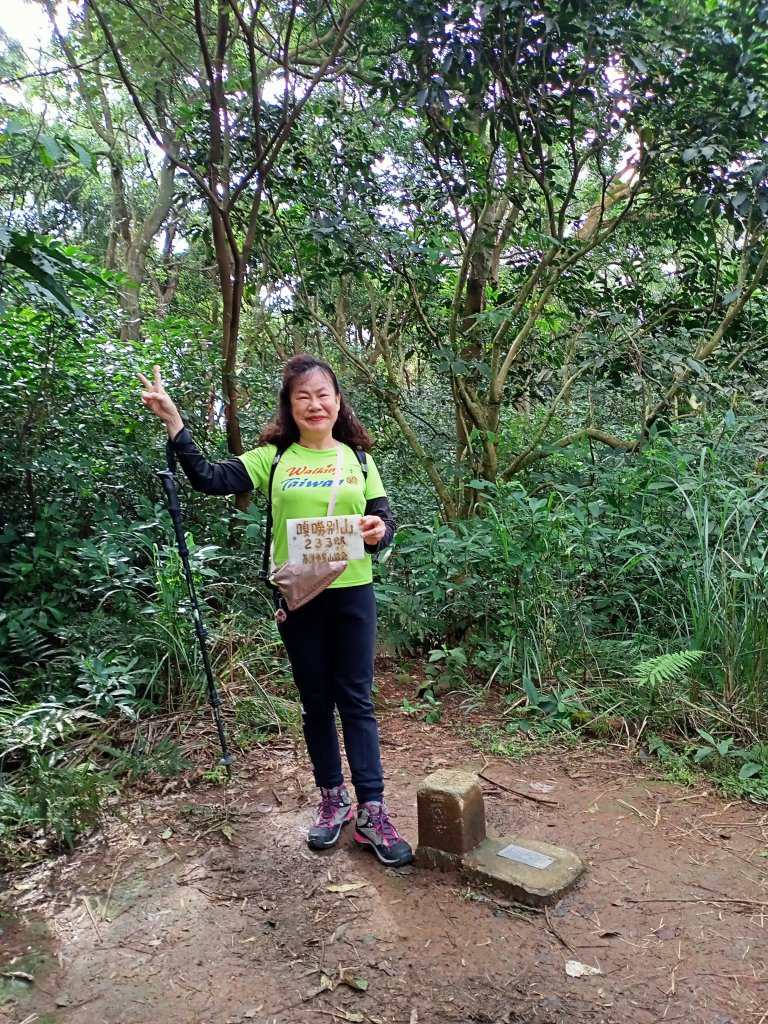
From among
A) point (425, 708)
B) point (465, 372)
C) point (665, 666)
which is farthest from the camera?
point (465, 372)

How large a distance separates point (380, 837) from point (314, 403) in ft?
5.24

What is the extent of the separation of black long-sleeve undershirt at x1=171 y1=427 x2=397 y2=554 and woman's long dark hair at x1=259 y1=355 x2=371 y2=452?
173 millimetres

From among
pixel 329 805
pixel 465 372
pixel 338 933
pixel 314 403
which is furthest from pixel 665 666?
pixel 465 372

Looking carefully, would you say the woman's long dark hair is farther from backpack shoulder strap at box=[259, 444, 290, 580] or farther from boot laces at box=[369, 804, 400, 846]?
boot laces at box=[369, 804, 400, 846]

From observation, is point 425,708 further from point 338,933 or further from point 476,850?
point 338,933

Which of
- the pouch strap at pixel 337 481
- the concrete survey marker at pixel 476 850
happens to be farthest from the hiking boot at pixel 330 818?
the pouch strap at pixel 337 481

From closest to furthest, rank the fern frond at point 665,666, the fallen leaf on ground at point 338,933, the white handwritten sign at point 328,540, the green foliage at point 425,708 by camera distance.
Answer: the fallen leaf on ground at point 338,933, the white handwritten sign at point 328,540, the fern frond at point 665,666, the green foliage at point 425,708

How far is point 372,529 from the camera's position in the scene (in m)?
2.57

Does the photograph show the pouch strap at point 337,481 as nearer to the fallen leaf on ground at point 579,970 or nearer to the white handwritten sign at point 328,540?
the white handwritten sign at point 328,540

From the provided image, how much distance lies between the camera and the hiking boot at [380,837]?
2609 millimetres

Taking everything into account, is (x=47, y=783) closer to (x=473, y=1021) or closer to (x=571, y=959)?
(x=473, y=1021)

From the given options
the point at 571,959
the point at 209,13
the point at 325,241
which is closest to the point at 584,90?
the point at 325,241

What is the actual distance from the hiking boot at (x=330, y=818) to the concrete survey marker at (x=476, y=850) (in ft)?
1.20

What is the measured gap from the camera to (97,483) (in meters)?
5.05
